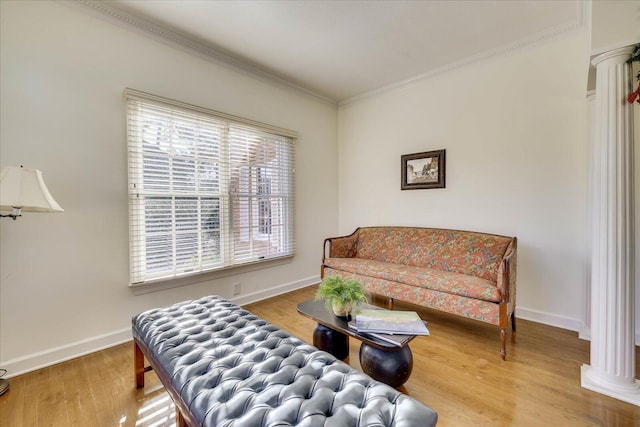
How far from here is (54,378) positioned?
1.89 m

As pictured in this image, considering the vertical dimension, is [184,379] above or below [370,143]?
below

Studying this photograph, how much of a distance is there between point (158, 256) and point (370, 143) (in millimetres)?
3117

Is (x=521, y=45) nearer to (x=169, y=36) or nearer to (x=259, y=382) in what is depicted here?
(x=169, y=36)

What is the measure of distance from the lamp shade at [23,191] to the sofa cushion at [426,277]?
2.64 m

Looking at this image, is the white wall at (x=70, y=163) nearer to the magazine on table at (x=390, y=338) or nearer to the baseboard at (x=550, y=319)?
the magazine on table at (x=390, y=338)

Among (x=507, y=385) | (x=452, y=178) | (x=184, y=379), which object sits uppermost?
(x=452, y=178)

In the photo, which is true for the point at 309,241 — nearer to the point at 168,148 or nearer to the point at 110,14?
the point at 168,148

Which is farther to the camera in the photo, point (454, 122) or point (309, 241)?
point (309, 241)

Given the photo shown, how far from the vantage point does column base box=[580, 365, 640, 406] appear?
1.63m

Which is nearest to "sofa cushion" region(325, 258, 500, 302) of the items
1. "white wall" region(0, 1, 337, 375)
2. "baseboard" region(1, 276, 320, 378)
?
"white wall" region(0, 1, 337, 375)

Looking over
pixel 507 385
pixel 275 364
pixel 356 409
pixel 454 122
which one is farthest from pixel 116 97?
pixel 507 385

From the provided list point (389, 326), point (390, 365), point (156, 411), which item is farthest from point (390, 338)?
point (156, 411)

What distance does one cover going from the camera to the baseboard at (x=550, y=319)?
100.0 inches

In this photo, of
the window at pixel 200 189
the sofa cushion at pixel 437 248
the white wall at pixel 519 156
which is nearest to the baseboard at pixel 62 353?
the window at pixel 200 189
